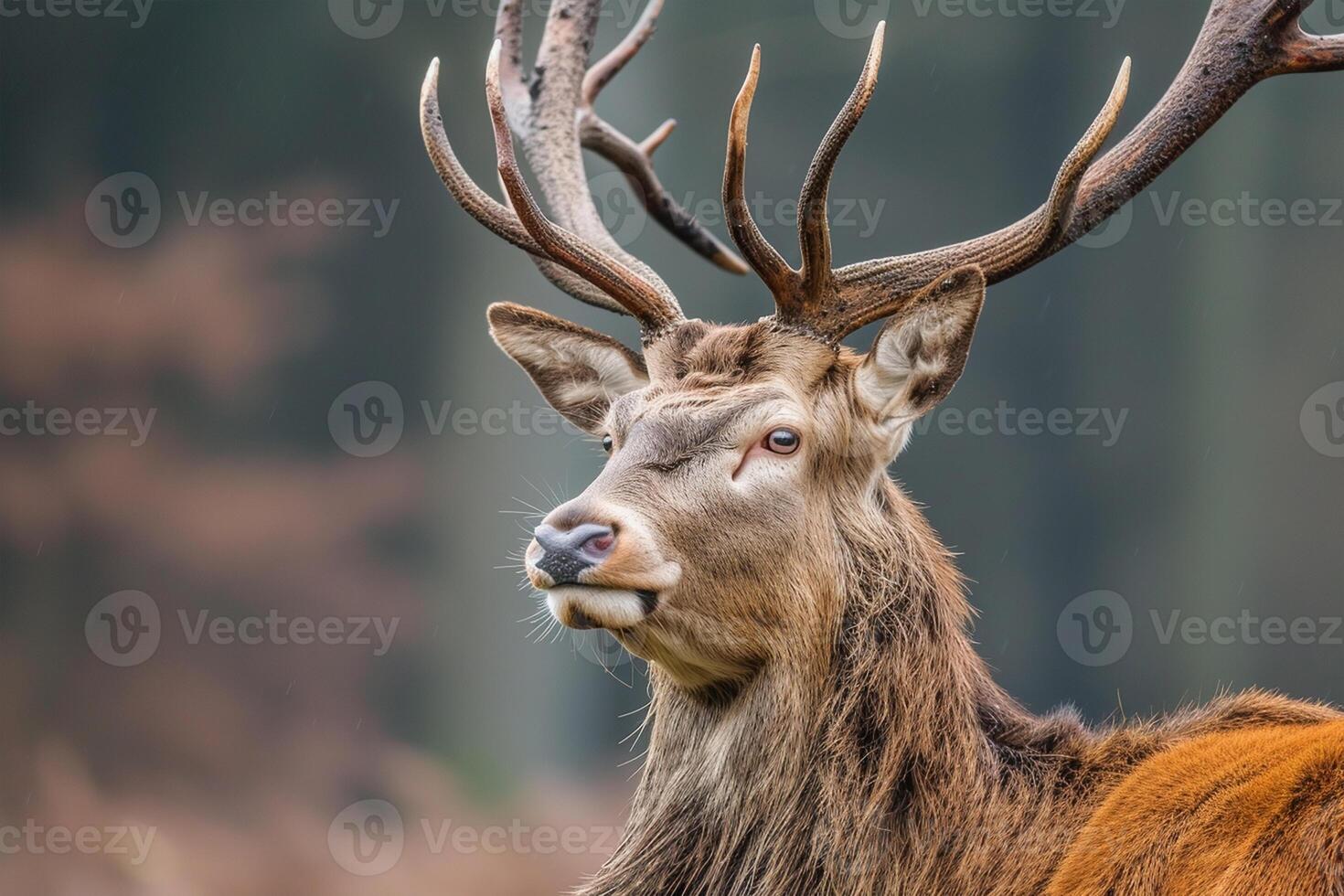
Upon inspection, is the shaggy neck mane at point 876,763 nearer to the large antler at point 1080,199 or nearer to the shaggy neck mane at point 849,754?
the shaggy neck mane at point 849,754

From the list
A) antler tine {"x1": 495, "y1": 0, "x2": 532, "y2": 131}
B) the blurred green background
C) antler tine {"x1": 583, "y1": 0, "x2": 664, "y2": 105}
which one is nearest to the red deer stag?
antler tine {"x1": 495, "y1": 0, "x2": 532, "y2": 131}

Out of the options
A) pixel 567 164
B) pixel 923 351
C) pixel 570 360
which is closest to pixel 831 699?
pixel 923 351

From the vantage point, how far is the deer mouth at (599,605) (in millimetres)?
2629

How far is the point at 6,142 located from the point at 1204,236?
5.71 metres

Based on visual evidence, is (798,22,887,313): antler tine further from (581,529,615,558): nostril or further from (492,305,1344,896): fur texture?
(581,529,615,558): nostril

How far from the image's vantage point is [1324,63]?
3.20m

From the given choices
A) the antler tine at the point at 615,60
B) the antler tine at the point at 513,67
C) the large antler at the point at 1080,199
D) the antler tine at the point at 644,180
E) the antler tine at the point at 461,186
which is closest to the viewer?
the large antler at the point at 1080,199

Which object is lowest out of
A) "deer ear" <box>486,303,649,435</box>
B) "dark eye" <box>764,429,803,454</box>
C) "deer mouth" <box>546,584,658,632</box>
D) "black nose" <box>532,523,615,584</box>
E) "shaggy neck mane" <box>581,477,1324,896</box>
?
"shaggy neck mane" <box>581,477,1324,896</box>

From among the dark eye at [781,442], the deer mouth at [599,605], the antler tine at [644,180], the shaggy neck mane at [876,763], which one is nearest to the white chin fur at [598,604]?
the deer mouth at [599,605]

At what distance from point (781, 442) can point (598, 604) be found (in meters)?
0.58

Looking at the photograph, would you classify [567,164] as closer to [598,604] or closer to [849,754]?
[598,604]

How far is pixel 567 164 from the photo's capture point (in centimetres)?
421

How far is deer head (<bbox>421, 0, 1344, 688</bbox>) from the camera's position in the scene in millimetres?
2758

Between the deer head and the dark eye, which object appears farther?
the dark eye
